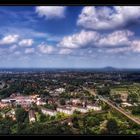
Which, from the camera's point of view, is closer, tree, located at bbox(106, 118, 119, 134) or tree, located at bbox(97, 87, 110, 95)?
tree, located at bbox(106, 118, 119, 134)

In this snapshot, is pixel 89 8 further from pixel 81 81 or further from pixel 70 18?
pixel 81 81

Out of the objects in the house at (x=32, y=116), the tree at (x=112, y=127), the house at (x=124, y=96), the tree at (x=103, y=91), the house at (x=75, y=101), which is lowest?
the tree at (x=112, y=127)

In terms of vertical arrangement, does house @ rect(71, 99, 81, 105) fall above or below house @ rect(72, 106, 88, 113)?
above

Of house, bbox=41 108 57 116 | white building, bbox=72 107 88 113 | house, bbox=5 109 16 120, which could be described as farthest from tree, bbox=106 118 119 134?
house, bbox=5 109 16 120

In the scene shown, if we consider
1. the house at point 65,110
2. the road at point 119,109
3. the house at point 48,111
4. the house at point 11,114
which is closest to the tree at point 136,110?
the road at point 119,109

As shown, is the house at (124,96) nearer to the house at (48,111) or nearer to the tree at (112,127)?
the tree at (112,127)

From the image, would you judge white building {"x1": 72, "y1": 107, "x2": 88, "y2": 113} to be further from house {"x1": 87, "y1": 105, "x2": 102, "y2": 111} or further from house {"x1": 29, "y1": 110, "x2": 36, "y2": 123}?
house {"x1": 29, "y1": 110, "x2": 36, "y2": 123}

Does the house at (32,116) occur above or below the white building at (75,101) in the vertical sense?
below

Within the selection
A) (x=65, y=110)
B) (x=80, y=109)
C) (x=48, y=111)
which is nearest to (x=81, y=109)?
(x=80, y=109)

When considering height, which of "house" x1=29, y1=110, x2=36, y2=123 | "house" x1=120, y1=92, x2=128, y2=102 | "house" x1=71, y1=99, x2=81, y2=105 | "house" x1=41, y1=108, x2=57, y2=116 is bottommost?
"house" x1=29, y1=110, x2=36, y2=123
